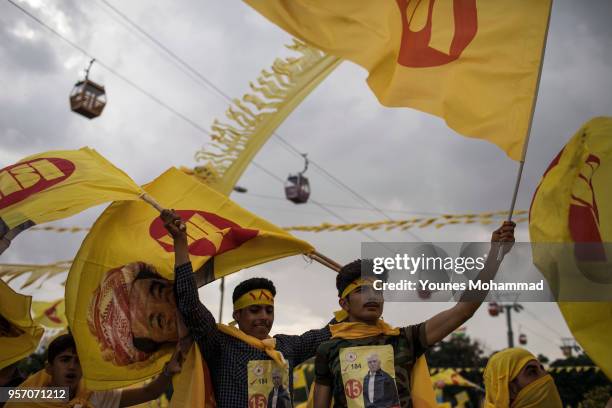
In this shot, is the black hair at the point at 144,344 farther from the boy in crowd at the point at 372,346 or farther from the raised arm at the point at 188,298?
the boy in crowd at the point at 372,346

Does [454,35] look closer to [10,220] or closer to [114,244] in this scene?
[114,244]

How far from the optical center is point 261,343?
3365 mm

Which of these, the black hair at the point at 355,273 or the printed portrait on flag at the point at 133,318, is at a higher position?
the black hair at the point at 355,273

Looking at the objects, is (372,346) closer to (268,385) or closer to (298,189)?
(268,385)

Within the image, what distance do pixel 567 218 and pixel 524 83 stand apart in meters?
0.80

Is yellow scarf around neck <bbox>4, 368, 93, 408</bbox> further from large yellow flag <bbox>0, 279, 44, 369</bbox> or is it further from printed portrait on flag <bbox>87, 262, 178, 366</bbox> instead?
printed portrait on flag <bbox>87, 262, 178, 366</bbox>

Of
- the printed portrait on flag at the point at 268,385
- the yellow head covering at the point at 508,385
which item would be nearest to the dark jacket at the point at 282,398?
the printed portrait on flag at the point at 268,385

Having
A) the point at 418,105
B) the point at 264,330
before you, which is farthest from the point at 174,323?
the point at 418,105

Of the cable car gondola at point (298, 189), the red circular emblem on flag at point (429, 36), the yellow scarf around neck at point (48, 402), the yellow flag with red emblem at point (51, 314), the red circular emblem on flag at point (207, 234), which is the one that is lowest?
the yellow scarf around neck at point (48, 402)

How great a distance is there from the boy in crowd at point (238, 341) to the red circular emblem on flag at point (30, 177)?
85 cm

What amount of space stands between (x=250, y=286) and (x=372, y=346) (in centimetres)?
89

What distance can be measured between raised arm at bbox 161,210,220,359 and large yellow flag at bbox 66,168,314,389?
13.4 inches

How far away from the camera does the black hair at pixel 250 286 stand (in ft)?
11.8

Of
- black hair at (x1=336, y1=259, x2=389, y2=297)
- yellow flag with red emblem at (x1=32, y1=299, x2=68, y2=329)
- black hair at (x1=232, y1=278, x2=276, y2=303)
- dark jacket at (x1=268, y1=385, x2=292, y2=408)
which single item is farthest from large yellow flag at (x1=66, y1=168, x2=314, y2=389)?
yellow flag with red emblem at (x1=32, y1=299, x2=68, y2=329)
